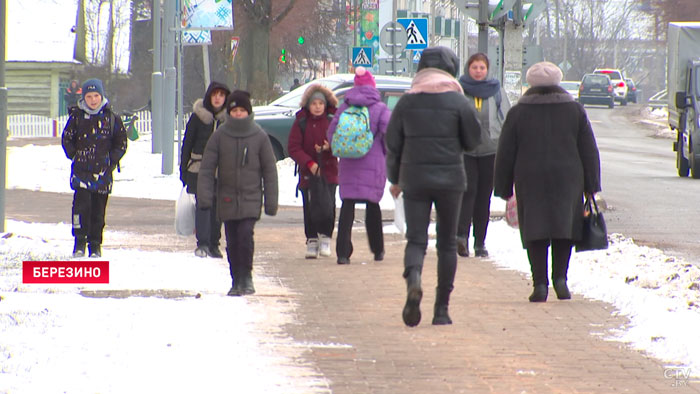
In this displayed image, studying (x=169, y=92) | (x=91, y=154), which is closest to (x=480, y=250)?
(x=91, y=154)

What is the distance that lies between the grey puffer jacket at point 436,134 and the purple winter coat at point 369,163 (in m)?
3.00

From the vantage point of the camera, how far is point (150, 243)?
41.7ft

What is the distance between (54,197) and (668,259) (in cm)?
1025

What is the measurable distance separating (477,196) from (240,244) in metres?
2.84

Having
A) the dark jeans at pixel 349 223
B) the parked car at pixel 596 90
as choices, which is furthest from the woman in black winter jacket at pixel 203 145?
the parked car at pixel 596 90

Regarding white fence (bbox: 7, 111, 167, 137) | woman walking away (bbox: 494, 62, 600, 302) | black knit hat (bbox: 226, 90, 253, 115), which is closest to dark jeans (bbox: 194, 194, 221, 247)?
black knit hat (bbox: 226, 90, 253, 115)

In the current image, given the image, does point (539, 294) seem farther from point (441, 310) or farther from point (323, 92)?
point (323, 92)

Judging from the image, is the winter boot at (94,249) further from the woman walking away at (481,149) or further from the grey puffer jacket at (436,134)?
the grey puffer jacket at (436,134)

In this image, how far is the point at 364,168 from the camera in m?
10.8

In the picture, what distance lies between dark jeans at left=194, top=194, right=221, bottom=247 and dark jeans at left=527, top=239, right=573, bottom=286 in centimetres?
350

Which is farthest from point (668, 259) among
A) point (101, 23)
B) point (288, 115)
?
point (101, 23)

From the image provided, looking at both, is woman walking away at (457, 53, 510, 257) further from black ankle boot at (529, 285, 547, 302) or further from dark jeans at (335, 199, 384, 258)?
black ankle boot at (529, 285, 547, 302)

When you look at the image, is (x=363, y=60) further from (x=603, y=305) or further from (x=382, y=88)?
(x=603, y=305)

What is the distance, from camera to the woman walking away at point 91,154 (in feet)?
36.3
